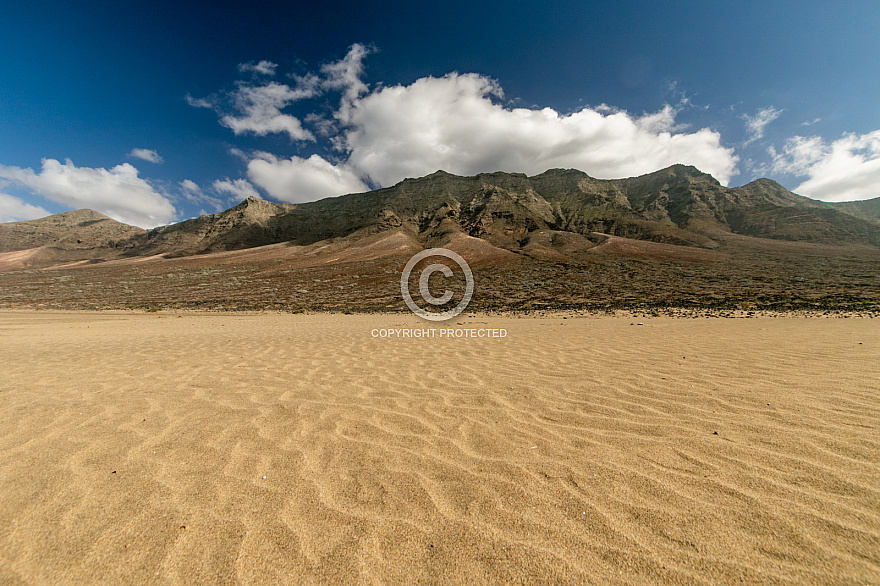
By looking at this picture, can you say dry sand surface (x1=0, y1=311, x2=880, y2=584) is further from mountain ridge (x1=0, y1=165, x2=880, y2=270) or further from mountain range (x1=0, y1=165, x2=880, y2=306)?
mountain ridge (x1=0, y1=165, x2=880, y2=270)

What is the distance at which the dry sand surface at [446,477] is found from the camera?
172cm

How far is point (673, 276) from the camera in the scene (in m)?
31.6

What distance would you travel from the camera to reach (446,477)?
250 cm

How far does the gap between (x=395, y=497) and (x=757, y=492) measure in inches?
97.5

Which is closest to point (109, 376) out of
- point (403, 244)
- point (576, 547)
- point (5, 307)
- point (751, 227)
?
point (576, 547)

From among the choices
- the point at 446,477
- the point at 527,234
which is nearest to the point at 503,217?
the point at 527,234

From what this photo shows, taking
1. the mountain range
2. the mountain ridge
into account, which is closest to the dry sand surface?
the mountain range

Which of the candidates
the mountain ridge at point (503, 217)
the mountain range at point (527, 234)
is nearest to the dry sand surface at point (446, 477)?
the mountain range at point (527, 234)

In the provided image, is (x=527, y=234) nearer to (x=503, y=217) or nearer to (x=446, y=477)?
(x=503, y=217)

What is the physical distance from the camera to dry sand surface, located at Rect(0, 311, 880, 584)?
172 centimetres

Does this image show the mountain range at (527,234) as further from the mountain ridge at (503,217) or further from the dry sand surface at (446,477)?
the dry sand surface at (446,477)

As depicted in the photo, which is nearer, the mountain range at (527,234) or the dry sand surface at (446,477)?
the dry sand surface at (446,477)

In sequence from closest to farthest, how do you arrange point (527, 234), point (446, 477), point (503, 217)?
point (446, 477) → point (527, 234) → point (503, 217)

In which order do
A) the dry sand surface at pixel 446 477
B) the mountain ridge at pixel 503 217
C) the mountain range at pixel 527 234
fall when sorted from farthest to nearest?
1. the mountain ridge at pixel 503 217
2. the mountain range at pixel 527 234
3. the dry sand surface at pixel 446 477
